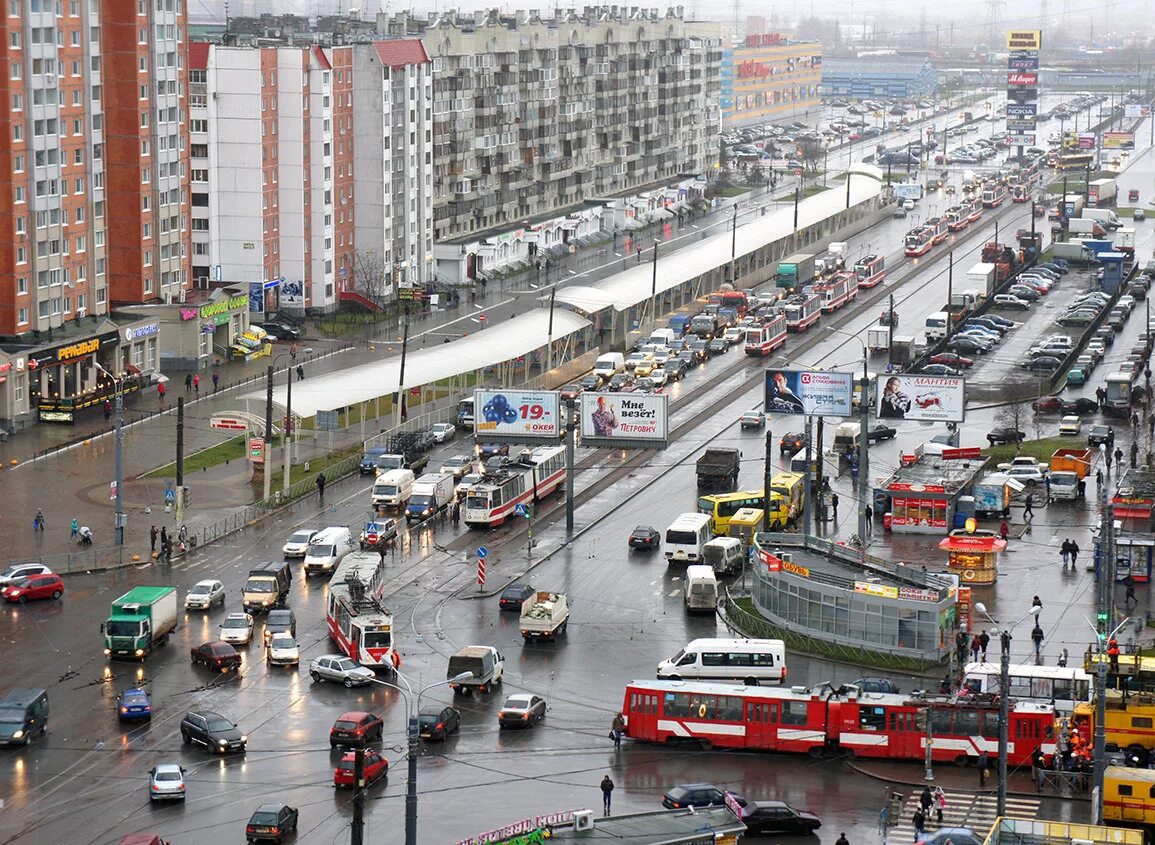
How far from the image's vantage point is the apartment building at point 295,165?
119m

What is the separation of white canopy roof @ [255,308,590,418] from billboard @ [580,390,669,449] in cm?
1368

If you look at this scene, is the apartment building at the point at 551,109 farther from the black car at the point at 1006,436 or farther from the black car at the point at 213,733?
the black car at the point at 213,733

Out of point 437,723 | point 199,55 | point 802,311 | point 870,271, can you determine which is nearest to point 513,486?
point 437,723

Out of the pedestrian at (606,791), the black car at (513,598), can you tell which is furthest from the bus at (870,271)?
the pedestrian at (606,791)

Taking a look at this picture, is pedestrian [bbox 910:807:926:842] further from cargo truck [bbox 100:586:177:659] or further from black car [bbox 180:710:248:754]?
cargo truck [bbox 100:586:177:659]

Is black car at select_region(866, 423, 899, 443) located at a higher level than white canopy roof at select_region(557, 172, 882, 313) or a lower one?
lower

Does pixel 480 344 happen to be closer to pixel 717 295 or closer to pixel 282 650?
pixel 717 295

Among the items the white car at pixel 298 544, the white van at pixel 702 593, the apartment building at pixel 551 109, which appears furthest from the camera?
the apartment building at pixel 551 109

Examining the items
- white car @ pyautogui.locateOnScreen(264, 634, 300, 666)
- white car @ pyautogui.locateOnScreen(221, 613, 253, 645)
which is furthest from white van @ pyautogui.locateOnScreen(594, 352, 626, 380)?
white car @ pyautogui.locateOnScreen(264, 634, 300, 666)

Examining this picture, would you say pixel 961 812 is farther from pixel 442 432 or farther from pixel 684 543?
pixel 442 432

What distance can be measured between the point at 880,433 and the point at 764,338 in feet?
67.8

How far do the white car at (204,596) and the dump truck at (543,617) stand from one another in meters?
9.96

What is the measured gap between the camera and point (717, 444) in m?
93.0

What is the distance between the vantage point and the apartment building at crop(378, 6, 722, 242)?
147000mm
